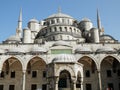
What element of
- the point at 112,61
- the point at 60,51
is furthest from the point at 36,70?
the point at 112,61

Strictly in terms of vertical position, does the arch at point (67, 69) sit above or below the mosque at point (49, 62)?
below

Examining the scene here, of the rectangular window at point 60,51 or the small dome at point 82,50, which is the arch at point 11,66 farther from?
the small dome at point 82,50

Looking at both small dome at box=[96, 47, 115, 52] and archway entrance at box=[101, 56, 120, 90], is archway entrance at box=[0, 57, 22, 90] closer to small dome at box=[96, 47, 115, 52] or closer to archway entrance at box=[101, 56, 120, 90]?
small dome at box=[96, 47, 115, 52]

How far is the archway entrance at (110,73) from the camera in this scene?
22.6m

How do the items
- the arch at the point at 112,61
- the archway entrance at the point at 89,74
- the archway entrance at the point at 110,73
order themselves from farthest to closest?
the arch at the point at 112,61 → the archway entrance at the point at 110,73 → the archway entrance at the point at 89,74

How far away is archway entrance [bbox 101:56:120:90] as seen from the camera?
74.2 ft

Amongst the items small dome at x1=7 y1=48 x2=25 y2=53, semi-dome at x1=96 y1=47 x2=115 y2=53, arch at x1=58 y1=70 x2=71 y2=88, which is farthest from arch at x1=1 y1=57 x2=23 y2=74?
arch at x1=58 y1=70 x2=71 y2=88

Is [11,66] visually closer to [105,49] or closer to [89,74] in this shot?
[89,74]

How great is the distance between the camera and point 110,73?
75.5 ft

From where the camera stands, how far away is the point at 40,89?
2188 cm

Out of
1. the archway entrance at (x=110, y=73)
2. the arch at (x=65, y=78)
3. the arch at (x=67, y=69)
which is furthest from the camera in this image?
the archway entrance at (x=110, y=73)

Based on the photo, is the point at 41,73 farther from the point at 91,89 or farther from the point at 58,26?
the point at 58,26

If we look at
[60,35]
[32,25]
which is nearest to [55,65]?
[60,35]

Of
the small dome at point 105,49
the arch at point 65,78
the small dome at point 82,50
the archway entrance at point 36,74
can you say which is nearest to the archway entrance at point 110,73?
the small dome at point 105,49
